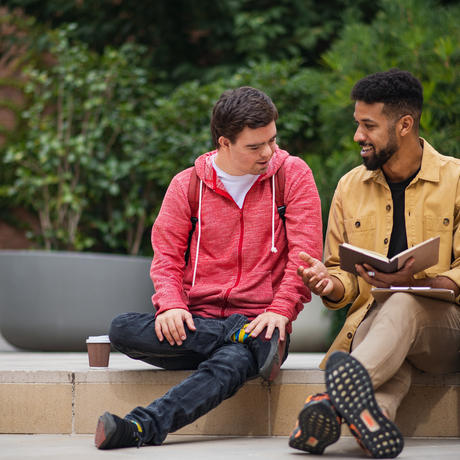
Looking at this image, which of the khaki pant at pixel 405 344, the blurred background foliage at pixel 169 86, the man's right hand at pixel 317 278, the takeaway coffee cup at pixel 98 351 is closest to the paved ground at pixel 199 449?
the khaki pant at pixel 405 344

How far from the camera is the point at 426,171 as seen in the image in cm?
255

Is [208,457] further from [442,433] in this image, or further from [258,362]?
[442,433]

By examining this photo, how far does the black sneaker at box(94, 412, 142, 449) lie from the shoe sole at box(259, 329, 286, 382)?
501mm

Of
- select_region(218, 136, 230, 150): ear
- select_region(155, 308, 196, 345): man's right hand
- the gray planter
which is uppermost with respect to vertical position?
select_region(218, 136, 230, 150): ear

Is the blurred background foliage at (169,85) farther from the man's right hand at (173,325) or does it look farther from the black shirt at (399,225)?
the man's right hand at (173,325)

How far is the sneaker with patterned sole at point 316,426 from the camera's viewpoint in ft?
6.21

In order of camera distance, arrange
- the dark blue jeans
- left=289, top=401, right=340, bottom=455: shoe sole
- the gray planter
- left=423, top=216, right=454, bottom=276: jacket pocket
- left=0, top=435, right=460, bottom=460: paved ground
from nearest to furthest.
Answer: left=289, top=401, right=340, bottom=455: shoe sole
left=0, top=435, right=460, bottom=460: paved ground
the dark blue jeans
left=423, top=216, right=454, bottom=276: jacket pocket
the gray planter

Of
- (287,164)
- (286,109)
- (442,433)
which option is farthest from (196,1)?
(442,433)

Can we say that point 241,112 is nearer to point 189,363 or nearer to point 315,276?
point 315,276

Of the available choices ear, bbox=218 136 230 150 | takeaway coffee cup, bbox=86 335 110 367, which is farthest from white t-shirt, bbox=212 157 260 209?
takeaway coffee cup, bbox=86 335 110 367

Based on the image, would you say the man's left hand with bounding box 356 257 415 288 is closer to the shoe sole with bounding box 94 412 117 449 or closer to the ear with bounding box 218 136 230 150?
the ear with bounding box 218 136 230 150

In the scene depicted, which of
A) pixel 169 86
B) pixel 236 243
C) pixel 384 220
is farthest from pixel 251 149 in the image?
pixel 169 86

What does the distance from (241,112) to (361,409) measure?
1239 millimetres

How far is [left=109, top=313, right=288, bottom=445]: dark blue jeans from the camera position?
2143 millimetres
